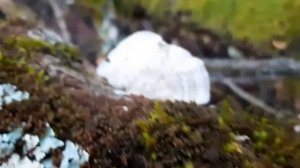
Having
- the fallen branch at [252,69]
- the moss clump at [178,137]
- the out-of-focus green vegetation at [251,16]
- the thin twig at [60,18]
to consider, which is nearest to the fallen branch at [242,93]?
the fallen branch at [252,69]

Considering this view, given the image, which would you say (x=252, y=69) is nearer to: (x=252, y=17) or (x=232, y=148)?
(x=252, y=17)

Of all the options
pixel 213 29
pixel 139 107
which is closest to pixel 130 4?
pixel 213 29

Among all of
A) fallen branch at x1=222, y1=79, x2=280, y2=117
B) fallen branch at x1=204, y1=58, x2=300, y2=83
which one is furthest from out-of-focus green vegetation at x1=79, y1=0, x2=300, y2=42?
fallen branch at x1=222, y1=79, x2=280, y2=117

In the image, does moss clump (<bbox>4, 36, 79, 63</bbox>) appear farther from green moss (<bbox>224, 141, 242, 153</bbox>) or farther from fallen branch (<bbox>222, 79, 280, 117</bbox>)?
fallen branch (<bbox>222, 79, 280, 117</bbox>)

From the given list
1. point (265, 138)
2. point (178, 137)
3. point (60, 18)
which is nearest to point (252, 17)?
point (60, 18)

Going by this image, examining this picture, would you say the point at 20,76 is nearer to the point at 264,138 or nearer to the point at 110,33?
the point at 264,138

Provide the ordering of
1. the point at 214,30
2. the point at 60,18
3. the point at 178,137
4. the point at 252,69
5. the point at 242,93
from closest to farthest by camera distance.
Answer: the point at 178,137
the point at 242,93
the point at 252,69
the point at 214,30
the point at 60,18

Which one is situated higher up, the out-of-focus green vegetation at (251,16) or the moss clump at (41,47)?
the moss clump at (41,47)

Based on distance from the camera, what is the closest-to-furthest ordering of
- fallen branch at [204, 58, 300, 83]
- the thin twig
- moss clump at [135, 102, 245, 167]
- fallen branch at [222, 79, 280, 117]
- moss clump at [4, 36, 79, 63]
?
moss clump at [135, 102, 245, 167], moss clump at [4, 36, 79, 63], fallen branch at [222, 79, 280, 117], fallen branch at [204, 58, 300, 83], the thin twig

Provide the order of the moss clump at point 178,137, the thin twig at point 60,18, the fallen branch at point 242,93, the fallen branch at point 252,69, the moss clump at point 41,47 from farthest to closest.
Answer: the thin twig at point 60,18 → the fallen branch at point 252,69 → the fallen branch at point 242,93 → the moss clump at point 41,47 → the moss clump at point 178,137

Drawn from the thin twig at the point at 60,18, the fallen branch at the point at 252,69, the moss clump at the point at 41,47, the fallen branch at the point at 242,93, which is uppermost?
the moss clump at the point at 41,47

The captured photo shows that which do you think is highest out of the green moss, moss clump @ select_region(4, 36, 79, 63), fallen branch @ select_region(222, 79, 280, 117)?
the green moss

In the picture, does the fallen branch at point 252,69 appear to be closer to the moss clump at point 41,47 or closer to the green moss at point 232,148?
the moss clump at point 41,47
